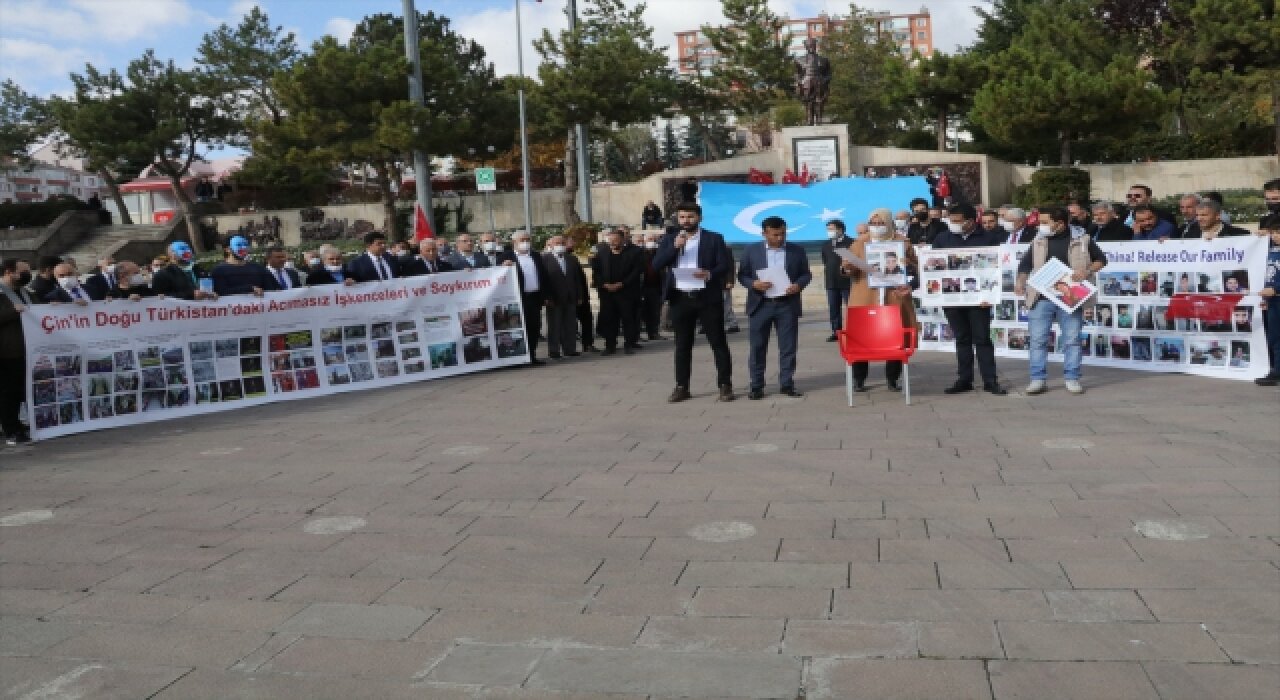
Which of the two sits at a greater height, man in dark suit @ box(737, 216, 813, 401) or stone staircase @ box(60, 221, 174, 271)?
stone staircase @ box(60, 221, 174, 271)

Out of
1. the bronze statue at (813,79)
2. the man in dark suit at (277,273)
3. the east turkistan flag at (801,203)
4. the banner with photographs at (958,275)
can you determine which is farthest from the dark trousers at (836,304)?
the bronze statue at (813,79)

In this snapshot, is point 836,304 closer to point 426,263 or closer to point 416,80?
point 426,263

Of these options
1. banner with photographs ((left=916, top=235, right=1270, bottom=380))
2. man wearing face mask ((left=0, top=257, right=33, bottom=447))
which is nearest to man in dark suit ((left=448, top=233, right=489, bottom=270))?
man wearing face mask ((left=0, top=257, right=33, bottom=447))

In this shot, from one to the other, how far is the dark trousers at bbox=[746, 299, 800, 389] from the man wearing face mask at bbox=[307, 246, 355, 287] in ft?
15.7

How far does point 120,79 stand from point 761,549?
42.7m

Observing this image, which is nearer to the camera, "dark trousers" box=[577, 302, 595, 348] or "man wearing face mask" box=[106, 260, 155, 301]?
"man wearing face mask" box=[106, 260, 155, 301]

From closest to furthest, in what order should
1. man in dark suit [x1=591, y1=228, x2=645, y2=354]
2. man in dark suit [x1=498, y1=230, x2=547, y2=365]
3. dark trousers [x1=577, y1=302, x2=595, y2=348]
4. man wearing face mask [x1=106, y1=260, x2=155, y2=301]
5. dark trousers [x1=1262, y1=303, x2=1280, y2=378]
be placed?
dark trousers [x1=1262, y1=303, x2=1280, y2=378]
man wearing face mask [x1=106, y1=260, x2=155, y2=301]
man in dark suit [x1=498, y1=230, x2=547, y2=365]
man in dark suit [x1=591, y1=228, x2=645, y2=354]
dark trousers [x1=577, y1=302, x2=595, y2=348]

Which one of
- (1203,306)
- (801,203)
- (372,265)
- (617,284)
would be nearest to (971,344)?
(1203,306)

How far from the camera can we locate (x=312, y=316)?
38.3 feet

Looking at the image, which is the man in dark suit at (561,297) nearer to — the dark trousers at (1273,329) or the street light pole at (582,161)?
the dark trousers at (1273,329)

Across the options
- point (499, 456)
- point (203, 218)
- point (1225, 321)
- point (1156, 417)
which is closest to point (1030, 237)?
point (1225, 321)

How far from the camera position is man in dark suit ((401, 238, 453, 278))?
12.9 meters

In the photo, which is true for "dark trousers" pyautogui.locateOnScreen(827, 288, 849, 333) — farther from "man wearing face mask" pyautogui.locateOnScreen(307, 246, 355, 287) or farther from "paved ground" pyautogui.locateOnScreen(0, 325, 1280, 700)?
"man wearing face mask" pyautogui.locateOnScreen(307, 246, 355, 287)

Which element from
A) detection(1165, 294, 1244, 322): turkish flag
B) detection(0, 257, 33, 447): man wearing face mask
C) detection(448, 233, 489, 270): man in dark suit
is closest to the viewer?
detection(0, 257, 33, 447): man wearing face mask
